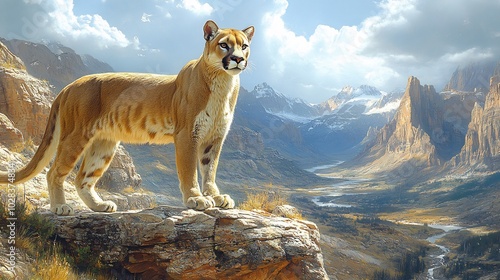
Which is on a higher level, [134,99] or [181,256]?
[134,99]

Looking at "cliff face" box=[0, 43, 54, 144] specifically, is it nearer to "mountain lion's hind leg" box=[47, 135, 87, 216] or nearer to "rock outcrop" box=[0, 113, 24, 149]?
"rock outcrop" box=[0, 113, 24, 149]

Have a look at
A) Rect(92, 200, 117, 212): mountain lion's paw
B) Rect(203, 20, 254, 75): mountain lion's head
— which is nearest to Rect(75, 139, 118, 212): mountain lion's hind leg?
Rect(92, 200, 117, 212): mountain lion's paw

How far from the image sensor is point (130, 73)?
30.8ft

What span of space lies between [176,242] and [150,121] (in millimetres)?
2580

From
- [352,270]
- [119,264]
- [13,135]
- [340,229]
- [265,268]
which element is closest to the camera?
[119,264]

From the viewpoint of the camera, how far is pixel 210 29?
8016mm

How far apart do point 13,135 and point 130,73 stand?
13.0 metres

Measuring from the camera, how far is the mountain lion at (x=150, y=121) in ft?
26.4

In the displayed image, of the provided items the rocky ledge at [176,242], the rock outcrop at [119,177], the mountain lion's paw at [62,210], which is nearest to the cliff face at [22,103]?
the rock outcrop at [119,177]

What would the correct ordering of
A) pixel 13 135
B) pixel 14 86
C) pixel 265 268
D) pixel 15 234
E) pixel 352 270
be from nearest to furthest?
pixel 15 234 → pixel 265 268 → pixel 13 135 → pixel 14 86 → pixel 352 270

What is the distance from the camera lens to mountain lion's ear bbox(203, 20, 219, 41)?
26.1 feet

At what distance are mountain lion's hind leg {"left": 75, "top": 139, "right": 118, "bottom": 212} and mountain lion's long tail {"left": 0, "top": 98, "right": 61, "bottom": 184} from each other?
2.41ft

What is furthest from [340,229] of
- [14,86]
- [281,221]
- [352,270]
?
[281,221]

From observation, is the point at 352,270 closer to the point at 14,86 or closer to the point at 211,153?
the point at 14,86
